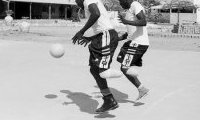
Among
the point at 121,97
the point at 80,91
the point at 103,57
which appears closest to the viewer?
the point at 103,57

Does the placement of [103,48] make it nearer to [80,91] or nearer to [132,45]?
[132,45]

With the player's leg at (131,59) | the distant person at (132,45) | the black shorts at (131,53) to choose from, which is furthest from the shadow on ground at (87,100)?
the black shorts at (131,53)

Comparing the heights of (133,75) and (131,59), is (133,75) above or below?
below

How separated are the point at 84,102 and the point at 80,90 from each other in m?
1.00

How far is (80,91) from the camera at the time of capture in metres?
7.18

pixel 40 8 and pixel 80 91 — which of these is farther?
pixel 40 8

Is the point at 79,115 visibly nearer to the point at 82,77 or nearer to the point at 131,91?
the point at 131,91

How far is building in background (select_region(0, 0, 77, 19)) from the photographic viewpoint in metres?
48.0

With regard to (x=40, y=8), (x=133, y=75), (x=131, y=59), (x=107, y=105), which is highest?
(x=40, y=8)

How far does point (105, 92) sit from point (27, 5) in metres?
46.6

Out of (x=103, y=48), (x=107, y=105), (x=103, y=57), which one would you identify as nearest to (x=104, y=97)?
(x=107, y=105)

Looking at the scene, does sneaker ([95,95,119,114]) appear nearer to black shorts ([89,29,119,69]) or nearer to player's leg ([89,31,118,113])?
player's leg ([89,31,118,113])

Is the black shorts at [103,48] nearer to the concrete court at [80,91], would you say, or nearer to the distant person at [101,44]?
the distant person at [101,44]

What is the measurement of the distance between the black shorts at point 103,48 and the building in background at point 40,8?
4198cm
